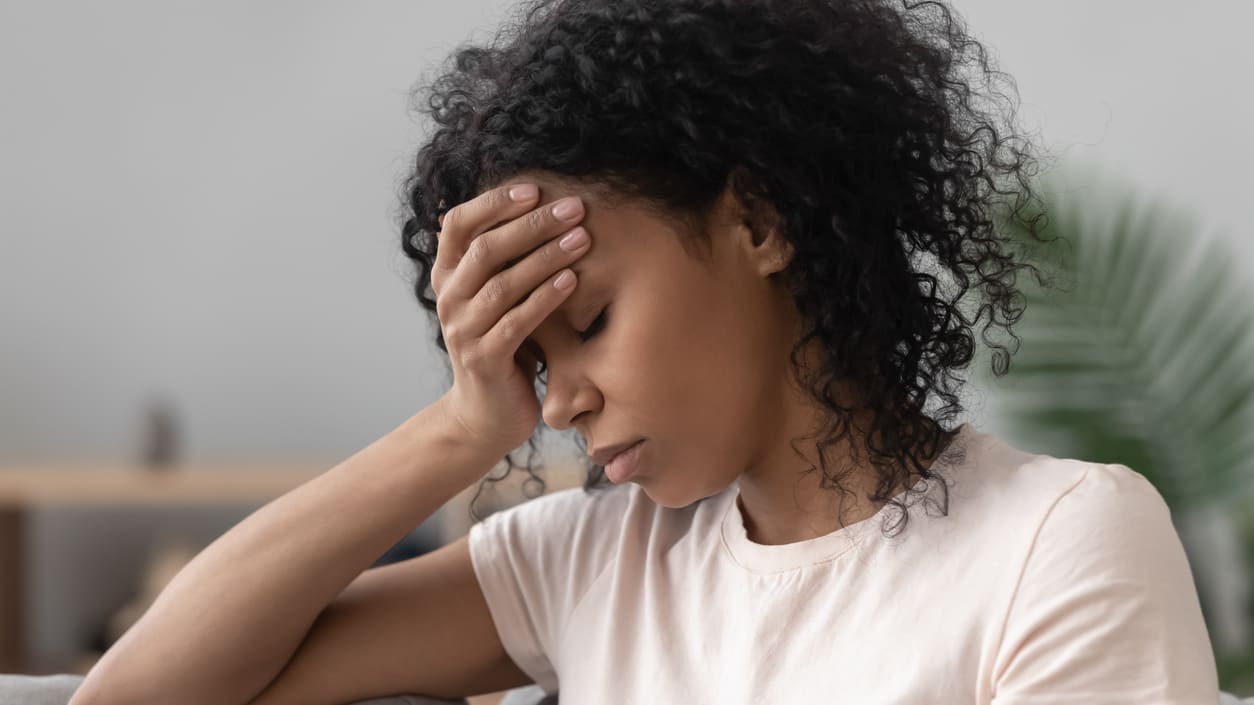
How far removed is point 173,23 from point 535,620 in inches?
102

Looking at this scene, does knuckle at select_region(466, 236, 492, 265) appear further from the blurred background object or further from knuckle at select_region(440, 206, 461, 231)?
the blurred background object

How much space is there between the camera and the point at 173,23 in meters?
3.35

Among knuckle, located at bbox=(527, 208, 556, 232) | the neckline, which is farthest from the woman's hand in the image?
the neckline

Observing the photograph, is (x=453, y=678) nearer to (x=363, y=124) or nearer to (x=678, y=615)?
(x=678, y=615)

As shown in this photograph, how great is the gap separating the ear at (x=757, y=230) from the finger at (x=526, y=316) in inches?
5.1

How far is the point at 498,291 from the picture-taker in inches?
40.5

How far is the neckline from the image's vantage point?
1039mm

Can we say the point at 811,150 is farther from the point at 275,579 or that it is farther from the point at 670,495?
the point at 275,579

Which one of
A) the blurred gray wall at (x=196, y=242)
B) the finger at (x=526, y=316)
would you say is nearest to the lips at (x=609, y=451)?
the finger at (x=526, y=316)

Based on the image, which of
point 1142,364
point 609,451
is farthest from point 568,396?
point 1142,364

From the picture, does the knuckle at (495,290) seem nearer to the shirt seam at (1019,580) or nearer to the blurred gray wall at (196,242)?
the shirt seam at (1019,580)

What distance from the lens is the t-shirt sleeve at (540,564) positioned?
1233mm

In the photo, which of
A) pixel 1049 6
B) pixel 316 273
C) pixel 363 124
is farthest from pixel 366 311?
pixel 1049 6

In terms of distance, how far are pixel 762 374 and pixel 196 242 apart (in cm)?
262
